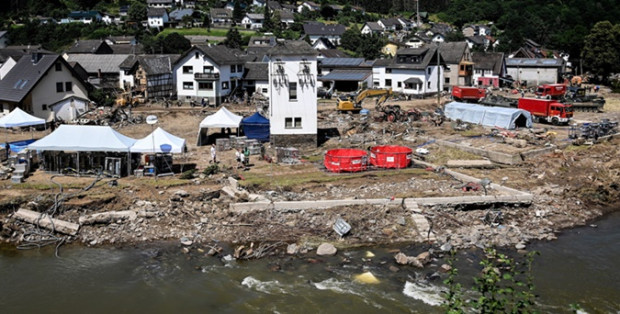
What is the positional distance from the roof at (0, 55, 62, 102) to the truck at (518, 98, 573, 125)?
37272 mm

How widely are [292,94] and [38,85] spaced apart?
858 inches

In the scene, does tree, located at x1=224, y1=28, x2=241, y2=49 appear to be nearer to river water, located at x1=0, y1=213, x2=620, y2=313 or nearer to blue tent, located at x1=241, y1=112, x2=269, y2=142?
blue tent, located at x1=241, y1=112, x2=269, y2=142

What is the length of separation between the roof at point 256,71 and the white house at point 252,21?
203 feet

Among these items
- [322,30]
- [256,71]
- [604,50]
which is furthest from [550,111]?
[322,30]

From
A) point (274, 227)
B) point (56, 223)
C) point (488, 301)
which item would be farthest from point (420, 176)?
point (488, 301)

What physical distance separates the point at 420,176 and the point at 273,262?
1049 cm

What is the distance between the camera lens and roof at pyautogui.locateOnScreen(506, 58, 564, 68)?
225 ft

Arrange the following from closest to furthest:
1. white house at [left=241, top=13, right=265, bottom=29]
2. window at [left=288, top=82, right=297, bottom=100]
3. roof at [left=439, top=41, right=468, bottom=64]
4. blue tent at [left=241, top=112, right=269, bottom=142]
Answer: window at [left=288, top=82, right=297, bottom=100] < blue tent at [left=241, top=112, right=269, bottom=142] < roof at [left=439, top=41, right=468, bottom=64] < white house at [left=241, top=13, right=265, bottom=29]

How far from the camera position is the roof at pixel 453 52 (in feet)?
207

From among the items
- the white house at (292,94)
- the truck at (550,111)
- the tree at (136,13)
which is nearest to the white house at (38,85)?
the white house at (292,94)

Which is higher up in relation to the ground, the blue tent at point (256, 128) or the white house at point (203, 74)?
the white house at point (203, 74)

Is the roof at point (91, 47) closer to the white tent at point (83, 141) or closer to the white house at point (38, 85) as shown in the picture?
the white house at point (38, 85)

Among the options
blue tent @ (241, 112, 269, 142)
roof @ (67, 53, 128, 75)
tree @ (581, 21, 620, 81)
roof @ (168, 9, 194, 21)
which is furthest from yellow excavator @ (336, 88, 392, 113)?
roof @ (168, 9, 194, 21)

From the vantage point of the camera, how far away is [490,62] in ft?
222
